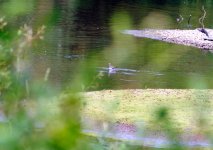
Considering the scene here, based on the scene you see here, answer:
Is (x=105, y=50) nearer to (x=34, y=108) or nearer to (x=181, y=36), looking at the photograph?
(x=34, y=108)

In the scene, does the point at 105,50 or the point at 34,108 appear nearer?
the point at 34,108

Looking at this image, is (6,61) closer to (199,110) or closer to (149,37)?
(199,110)

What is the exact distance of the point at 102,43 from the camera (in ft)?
79.4

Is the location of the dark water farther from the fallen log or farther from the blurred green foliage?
the blurred green foliage

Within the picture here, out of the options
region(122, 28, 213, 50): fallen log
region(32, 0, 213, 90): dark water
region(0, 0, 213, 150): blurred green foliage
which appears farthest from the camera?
region(122, 28, 213, 50): fallen log

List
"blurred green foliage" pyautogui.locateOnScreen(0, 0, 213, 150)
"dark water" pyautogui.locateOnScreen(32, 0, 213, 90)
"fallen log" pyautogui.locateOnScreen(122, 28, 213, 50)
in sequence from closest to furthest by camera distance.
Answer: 1. "blurred green foliage" pyautogui.locateOnScreen(0, 0, 213, 150)
2. "dark water" pyautogui.locateOnScreen(32, 0, 213, 90)
3. "fallen log" pyautogui.locateOnScreen(122, 28, 213, 50)

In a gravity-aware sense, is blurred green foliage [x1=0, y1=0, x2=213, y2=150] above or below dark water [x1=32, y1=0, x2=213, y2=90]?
above

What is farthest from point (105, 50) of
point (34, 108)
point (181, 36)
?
point (181, 36)

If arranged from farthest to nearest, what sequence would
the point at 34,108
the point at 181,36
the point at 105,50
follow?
the point at 181,36
the point at 105,50
the point at 34,108

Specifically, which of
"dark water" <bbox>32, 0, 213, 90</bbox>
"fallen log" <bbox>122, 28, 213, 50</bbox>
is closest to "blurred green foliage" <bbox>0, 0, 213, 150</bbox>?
"dark water" <bbox>32, 0, 213, 90</bbox>

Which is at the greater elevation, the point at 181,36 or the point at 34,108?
the point at 34,108

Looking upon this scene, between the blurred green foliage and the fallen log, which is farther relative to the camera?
the fallen log

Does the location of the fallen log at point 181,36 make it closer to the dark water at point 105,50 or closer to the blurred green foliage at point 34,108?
the dark water at point 105,50

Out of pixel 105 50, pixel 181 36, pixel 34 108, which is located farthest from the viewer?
pixel 181 36
